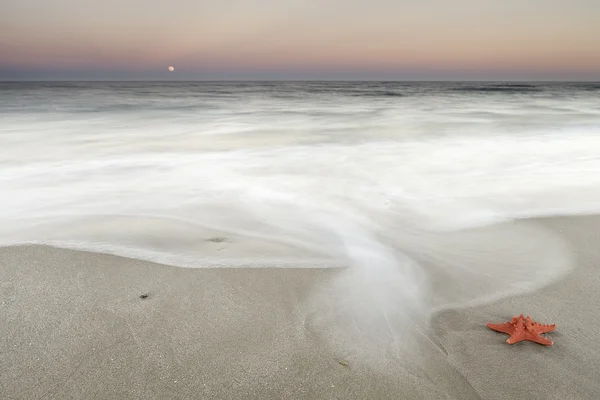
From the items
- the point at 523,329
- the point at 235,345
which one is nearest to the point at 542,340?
the point at 523,329

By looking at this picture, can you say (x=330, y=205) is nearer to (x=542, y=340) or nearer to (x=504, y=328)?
(x=504, y=328)

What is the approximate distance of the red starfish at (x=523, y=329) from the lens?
223 cm

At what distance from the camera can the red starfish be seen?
7.32 ft

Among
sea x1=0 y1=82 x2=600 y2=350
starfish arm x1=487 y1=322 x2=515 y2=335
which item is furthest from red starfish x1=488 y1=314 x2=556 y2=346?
sea x1=0 y1=82 x2=600 y2=350

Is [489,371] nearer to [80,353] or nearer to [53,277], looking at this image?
[80,353]

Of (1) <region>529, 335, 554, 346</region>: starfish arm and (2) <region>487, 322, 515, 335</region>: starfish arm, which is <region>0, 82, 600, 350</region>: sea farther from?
(1) <region>529, 335, 554, 346</region>: starfish arm

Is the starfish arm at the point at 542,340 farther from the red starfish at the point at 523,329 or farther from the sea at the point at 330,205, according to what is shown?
the sea at the point at 330,205

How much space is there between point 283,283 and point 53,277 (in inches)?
61.8

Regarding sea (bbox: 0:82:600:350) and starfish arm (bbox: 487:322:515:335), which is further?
sea (bbox: 0:82:600:350)

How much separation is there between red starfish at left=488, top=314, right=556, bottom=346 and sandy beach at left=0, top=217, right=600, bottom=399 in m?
0.04

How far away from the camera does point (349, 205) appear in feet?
16.2

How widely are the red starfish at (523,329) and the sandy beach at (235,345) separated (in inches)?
1.5

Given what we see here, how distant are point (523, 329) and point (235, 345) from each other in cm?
155

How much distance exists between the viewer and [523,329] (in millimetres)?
2275
